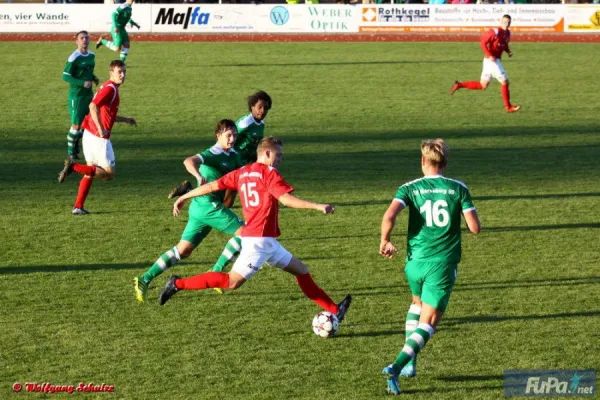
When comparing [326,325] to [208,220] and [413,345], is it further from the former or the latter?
[208,220]

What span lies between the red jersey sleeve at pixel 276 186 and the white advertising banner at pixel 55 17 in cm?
3242

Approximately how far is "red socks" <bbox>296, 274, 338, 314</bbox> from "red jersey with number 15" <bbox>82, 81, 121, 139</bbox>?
18.3 feet

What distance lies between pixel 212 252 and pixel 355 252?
1.80m

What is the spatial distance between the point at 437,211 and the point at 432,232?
176mm

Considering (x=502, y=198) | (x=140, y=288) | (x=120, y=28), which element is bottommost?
(x=140, y=288)

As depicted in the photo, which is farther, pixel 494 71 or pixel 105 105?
pixel 494 71

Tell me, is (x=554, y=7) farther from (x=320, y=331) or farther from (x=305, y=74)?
(x=320, y=331)

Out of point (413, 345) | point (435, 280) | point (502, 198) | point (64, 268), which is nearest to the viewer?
point (413, 345)

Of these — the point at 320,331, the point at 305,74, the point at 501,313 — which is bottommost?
the point at 320,331

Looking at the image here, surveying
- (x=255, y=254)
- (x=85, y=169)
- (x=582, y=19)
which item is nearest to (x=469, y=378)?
(x=255, y=254)

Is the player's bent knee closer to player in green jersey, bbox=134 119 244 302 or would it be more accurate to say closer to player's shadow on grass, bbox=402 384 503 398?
player in green jersey, bbox=134 119 244 302

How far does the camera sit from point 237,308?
10.5m

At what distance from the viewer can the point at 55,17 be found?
40.2 m

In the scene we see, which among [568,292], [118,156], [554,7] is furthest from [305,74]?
[568,292]
